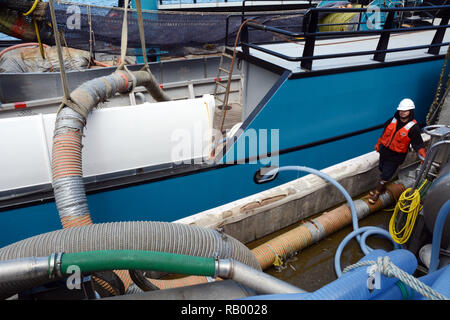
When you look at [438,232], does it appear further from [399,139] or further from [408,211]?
[399,139]

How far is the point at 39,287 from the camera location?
1.58 m

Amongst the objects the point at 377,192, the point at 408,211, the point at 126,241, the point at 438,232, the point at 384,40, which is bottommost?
the point at 377,192

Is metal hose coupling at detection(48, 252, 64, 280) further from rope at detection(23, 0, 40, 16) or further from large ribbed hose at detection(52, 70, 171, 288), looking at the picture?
rope at detection(23, 0, 40, 16)

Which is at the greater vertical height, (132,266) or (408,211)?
(132,266)

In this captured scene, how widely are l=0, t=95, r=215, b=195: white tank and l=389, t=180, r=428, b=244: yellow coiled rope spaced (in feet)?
7.58

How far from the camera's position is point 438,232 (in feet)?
8.82

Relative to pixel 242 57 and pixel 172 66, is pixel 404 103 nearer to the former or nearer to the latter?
pixel 242 57

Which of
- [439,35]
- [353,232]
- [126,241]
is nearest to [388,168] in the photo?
[353,232]

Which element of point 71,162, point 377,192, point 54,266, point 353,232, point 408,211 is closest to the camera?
point 54,266

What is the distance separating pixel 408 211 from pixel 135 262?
122 inches

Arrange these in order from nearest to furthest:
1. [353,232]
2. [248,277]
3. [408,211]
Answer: [248,277]
[408,211]
[353,232]

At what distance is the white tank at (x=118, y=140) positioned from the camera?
108 inches

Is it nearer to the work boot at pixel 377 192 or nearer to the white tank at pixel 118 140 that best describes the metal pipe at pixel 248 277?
the white tank at pixel 118 140
